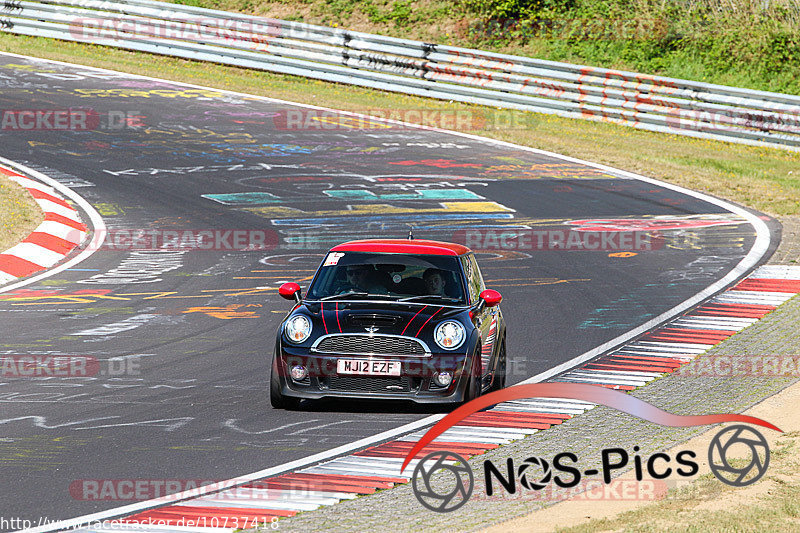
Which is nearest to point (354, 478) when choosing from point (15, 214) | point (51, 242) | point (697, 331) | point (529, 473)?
point (529, 473)

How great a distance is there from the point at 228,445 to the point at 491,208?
11.6 meters

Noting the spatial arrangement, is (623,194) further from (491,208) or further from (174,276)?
(174,276)

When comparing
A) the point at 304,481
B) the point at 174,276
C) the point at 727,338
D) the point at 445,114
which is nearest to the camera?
the point at 304,481

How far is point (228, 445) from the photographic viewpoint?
342 inches

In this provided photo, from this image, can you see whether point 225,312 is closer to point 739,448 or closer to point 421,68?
point 739,448

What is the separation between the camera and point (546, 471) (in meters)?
8.22

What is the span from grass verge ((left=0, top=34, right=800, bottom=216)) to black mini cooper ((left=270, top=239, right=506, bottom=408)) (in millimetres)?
11750

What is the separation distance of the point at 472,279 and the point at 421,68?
Answer: 1885cm

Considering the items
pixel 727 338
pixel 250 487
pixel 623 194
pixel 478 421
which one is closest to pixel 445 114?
pixel 623 194

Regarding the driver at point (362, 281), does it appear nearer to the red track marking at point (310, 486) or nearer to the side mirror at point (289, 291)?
the side mirror at point (289, 291)

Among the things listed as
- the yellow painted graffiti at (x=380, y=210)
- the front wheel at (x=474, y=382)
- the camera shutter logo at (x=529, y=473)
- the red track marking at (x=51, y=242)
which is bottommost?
the camera shutter logo at (x=529, y=473)

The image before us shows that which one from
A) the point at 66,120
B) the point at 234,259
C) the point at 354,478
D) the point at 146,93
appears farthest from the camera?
the point at 146,93

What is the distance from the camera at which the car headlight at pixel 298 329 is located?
9.57 meters

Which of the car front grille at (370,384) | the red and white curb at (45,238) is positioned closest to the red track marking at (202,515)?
the car front grille at (370,384)
